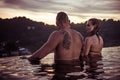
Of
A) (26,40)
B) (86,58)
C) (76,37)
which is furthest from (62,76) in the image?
(26,40)

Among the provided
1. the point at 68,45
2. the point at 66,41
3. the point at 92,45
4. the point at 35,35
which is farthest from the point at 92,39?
the point at 35,35

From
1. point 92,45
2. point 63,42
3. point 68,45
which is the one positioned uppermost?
point 63,42

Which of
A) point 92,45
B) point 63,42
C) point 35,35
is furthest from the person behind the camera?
point 35,35

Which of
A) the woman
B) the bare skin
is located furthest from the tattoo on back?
the woman

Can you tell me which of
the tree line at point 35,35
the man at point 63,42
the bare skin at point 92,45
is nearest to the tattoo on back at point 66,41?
the man at point 63,42

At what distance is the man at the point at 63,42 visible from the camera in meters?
9.01

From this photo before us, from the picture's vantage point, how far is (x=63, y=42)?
9.02 meters

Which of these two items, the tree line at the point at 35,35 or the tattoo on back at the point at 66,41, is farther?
the tree line at the point at 35,35

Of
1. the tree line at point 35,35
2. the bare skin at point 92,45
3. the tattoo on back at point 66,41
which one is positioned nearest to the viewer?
the tattoo on back at point 66,41

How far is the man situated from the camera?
29.6 ft

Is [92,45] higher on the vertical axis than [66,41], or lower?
lower

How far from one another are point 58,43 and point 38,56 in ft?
3.37

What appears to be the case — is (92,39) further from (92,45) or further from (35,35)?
(35,35)

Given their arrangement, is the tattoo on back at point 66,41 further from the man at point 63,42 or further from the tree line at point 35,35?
the tree line at point 35,35
